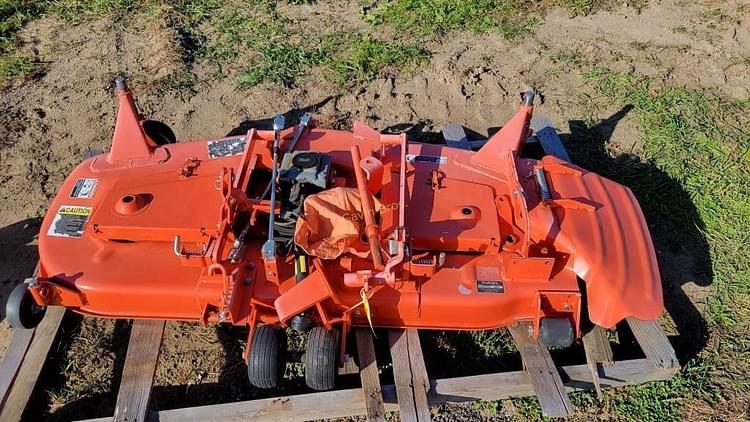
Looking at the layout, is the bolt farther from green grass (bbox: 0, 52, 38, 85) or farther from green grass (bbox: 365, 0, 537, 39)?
green grass (bbox: 365, 0, 537, 39)

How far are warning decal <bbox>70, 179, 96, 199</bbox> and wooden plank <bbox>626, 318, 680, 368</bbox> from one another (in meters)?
3.26

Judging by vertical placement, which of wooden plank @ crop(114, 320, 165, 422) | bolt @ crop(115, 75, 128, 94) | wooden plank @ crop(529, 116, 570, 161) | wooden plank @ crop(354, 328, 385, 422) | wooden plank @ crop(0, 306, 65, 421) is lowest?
wooden plank @ crop(0, 306, 65, 421)

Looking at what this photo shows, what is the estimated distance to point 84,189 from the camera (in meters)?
3.64

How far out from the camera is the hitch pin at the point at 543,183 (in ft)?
11.5

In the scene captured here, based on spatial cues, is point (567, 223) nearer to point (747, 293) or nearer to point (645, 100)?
point (747, 293)

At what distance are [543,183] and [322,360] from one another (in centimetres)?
161

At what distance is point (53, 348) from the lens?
3551 millimetres

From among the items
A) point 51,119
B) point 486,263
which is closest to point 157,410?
point 486,263

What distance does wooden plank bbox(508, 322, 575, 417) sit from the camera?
3.12 metres

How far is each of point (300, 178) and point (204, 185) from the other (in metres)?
0.59

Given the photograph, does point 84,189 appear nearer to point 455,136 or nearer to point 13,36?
point 455,136

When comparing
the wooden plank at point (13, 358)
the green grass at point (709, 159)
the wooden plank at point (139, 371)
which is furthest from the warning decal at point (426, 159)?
the wooden plank at point (13, 358)

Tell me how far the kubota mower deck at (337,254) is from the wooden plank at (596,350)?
0.11 meters

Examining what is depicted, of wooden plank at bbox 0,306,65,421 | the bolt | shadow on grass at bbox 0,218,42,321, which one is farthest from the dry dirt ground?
the bolt
